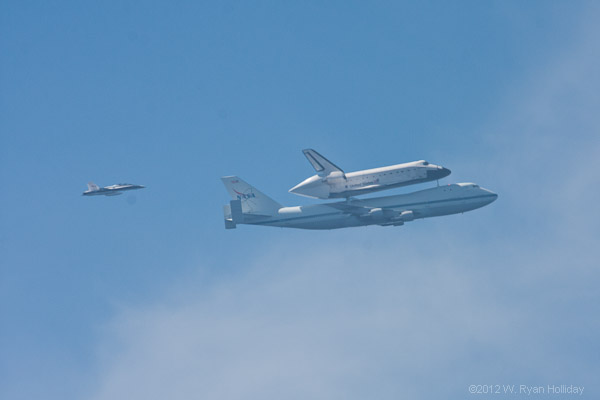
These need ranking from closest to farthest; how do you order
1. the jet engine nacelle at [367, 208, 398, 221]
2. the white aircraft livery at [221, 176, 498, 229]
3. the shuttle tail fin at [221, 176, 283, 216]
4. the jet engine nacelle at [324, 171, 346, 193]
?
1. the jet engine nacelle at [324, 171, 346, 193]
2. the jet engine nacelle at [367, 208, 398, 221]
3. the white aircraft livery at [221, 176, 498, 229]
4. the shuttle tail fin at [221, 176, 283, 216]

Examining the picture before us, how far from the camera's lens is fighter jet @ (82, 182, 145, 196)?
15875cm

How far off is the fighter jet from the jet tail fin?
41268 mm

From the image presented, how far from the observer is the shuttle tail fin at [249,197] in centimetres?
14812

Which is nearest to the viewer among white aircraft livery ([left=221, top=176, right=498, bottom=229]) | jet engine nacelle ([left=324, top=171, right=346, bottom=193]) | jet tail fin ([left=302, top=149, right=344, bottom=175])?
jet engine nacelle ([left=324, top=171, right=346, bottom=193])

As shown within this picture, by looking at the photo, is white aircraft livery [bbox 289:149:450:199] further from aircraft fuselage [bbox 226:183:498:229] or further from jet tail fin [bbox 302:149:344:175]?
aircraft fuselage [bbox 226:183:498:229]

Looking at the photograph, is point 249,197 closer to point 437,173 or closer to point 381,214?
point 381,214

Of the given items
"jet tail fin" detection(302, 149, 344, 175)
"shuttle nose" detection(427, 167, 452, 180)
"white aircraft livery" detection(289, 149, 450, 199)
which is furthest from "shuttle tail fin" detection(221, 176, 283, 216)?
"shuttle nose" detection(427, 167, 452, 180)

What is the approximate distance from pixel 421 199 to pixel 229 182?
117 feet

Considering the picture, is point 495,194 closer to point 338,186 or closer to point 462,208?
point 462,208

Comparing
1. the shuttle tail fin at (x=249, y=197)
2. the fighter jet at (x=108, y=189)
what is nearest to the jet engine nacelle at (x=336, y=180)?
the shuttle tail fin at (x=249, y=197)

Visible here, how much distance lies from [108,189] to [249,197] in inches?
1118

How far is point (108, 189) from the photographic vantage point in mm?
159250

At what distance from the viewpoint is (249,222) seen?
5807 inches

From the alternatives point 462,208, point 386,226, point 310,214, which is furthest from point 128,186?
point 462,208
